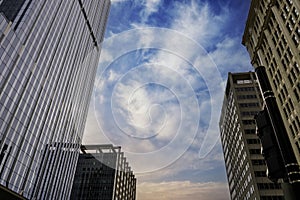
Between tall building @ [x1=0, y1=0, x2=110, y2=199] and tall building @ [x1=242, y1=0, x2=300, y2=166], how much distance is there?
149 feet

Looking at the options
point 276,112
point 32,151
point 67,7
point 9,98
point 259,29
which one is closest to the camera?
point 276,112

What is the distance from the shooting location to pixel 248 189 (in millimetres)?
74812

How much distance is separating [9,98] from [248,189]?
69558 millimetres

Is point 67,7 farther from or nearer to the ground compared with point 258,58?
farther from the ground

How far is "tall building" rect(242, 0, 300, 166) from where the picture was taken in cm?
3344

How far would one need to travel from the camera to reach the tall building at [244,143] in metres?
69.4

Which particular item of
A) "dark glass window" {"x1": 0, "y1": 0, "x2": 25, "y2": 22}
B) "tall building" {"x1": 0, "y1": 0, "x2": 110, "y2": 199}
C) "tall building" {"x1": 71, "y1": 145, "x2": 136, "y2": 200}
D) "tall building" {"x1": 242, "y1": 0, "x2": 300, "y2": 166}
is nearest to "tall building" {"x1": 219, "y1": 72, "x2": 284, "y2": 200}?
"tall building" {"x1": 242, "y1": 0, "x2": 300, "y2": 166}

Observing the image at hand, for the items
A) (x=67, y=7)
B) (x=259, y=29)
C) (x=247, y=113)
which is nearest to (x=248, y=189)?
(x=247, y=113)

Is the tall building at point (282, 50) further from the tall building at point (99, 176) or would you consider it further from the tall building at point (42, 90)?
the tall building at point (99, 176)

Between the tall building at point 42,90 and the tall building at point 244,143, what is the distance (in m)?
58.9

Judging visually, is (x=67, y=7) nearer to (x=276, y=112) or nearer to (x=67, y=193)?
(x=67, y=193)

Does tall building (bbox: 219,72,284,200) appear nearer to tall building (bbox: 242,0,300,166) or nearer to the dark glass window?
tall building (bbox: 242,0,300,166)

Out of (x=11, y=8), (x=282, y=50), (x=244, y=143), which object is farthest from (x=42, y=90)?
(x=244, y=143)

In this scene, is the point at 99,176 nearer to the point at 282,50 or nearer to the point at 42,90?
the point at 42,90
